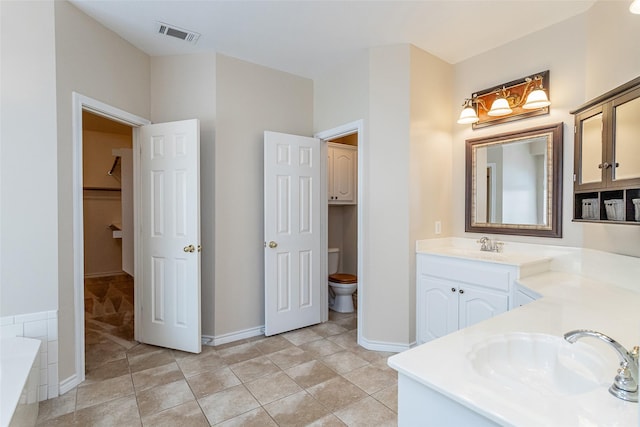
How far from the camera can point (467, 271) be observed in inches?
93.7

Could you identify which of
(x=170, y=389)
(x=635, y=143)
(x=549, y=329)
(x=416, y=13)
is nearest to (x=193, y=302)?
(x=170, y=389)

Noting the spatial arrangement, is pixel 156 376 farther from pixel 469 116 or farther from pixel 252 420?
pixel 469 116

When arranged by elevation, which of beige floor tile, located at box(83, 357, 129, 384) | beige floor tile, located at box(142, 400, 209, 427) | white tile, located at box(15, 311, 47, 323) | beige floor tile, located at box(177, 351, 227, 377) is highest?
white tile, located at box(15, 311, 47, 323)

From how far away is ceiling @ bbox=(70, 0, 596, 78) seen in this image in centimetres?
219

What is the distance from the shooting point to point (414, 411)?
35.0 inches

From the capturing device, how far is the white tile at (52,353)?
2.04 m

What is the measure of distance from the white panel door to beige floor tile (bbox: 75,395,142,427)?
128 centimetres

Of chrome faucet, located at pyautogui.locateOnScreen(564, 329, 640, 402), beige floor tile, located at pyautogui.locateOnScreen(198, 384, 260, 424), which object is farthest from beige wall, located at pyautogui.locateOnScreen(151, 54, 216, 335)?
chrome faucet, located at pyautogui.locateOnScreen(564, 329, 640, 402)

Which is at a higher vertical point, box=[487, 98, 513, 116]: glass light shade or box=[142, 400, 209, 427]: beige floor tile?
box=[487, 98, 513, 116]: glass light shade

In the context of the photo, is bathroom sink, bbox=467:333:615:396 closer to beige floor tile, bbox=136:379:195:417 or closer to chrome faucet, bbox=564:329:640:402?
chrome faucet, bbox=564:329:640:402

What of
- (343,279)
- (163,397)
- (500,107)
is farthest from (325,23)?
(163,397)

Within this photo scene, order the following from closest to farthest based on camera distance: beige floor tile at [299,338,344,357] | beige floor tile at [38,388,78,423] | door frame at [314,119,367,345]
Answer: beige floor tile at [38,388,78,423] → beige floor tile at [299,338,344,357] → door frame at [314,119,367,345]

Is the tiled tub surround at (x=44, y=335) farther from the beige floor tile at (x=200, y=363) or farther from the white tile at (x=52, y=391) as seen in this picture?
the beige floor tile at (x=200, y=363)

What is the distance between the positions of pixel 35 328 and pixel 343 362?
2.11m
